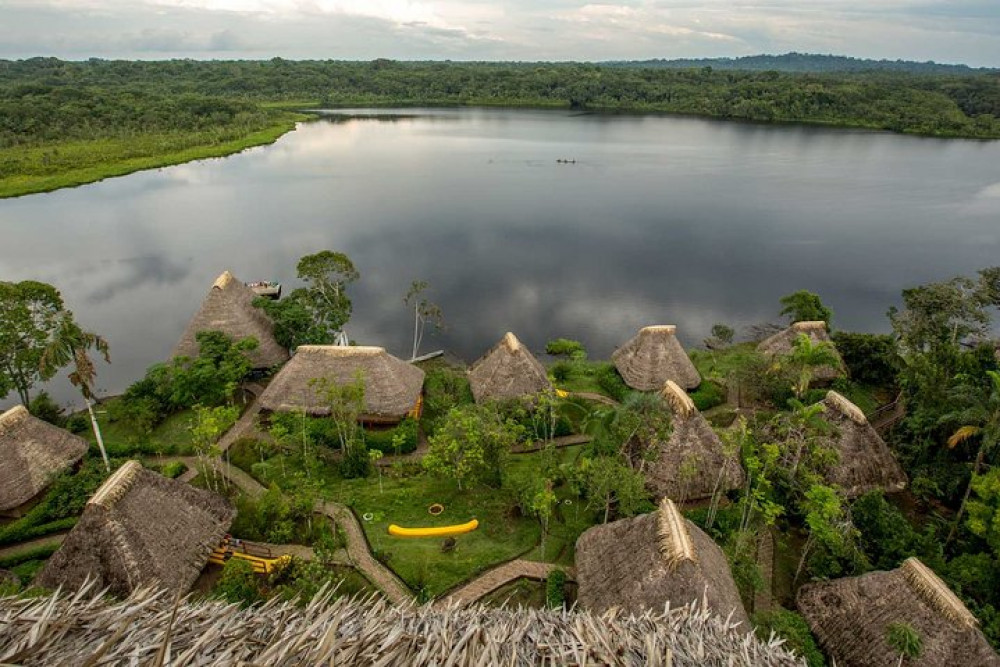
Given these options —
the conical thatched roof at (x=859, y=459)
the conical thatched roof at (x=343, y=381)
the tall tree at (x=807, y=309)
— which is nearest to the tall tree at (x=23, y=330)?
the conical thatched roof at (x=343, y=381)

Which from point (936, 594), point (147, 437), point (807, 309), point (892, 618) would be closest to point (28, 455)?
point (147, 437)

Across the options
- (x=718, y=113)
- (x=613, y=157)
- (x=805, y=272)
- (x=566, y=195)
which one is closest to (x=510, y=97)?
(x=718, y=113)

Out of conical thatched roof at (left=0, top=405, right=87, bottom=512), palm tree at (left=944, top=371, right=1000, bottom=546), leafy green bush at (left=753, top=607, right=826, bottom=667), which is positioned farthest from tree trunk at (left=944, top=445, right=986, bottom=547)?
conical thatched roof at (left=0, top=405, right=87, bottom=512)

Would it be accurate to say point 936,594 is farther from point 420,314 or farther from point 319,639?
point 420,314

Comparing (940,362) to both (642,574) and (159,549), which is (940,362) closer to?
(642,574)

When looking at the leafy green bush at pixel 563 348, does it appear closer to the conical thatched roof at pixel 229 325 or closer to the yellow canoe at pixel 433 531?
the conical thatched roof at pixel 229 325

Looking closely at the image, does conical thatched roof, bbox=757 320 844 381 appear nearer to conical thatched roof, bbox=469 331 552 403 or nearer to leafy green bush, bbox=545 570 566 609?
conical thatched roof, bbox=469 331 552 403
